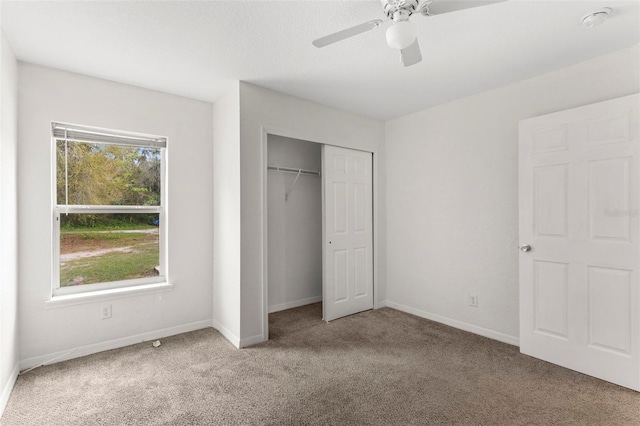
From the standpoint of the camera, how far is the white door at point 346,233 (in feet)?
12.0

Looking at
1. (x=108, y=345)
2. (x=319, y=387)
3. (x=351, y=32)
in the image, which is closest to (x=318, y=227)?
(x=319, y=387)

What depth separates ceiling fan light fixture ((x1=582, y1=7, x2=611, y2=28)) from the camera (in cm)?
193

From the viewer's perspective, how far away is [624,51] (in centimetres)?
238

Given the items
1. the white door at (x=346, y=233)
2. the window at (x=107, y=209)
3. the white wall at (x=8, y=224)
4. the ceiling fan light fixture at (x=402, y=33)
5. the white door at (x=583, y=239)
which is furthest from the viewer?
the white door at (x=346, y=233)

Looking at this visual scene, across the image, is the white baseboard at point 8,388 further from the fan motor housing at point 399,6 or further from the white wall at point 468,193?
the white wall at point 468,193

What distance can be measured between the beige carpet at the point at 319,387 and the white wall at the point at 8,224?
0.23 m

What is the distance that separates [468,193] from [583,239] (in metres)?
1.08

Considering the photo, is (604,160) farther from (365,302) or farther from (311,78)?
(365,302)

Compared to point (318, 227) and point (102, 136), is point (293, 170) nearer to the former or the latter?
point (318, 227)

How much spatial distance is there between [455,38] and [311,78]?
1.23m

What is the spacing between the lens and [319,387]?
89.4 inches

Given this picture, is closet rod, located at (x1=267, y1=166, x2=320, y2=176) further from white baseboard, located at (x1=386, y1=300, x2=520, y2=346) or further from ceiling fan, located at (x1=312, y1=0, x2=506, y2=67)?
ceiling fan, located at (x1=312, y1=0, x2=506, y2=67)

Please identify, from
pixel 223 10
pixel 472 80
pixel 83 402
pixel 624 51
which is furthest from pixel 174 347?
pixel 624 51

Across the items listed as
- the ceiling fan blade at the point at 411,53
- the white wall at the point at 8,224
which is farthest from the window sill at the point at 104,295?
the ceiling fan blade at the point at 411,53
